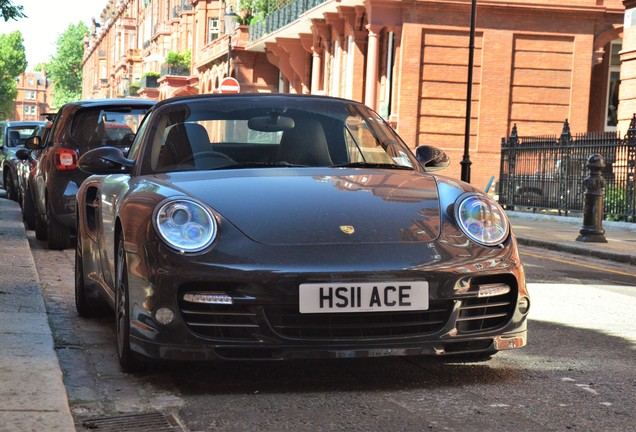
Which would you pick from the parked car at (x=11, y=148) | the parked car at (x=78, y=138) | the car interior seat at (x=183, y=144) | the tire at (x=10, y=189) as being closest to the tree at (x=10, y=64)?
the parked car at (x=11, y=148)

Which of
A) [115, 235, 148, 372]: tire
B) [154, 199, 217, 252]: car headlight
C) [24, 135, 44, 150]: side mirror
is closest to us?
[154, 199, 217, 252]: car headlight

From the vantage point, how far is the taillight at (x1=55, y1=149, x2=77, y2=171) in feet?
38.2

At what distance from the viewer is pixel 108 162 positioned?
6129 millimetres

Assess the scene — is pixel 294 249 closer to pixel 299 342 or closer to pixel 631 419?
pixel 299 342

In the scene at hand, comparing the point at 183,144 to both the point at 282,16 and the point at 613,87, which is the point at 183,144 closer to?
the point at 613,87

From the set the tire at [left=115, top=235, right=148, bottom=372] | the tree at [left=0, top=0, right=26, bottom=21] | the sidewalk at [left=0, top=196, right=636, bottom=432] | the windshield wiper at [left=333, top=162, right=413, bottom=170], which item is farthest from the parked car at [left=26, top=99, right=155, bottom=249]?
the tree at [left=0, top=0, right=26, bottom=21]

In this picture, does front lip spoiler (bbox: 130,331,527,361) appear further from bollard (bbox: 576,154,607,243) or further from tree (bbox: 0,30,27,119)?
tree (bbox: 0,30,27,119)

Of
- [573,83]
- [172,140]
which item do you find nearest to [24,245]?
[172,140]

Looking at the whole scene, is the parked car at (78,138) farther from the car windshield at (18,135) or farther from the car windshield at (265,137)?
the car windshield at (18,135)

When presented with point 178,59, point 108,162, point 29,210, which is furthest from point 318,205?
point 178,59

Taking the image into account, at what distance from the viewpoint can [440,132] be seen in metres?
33.5

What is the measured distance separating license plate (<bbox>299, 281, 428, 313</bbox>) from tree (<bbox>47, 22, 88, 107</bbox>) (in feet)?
546

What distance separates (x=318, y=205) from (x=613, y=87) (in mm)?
33875

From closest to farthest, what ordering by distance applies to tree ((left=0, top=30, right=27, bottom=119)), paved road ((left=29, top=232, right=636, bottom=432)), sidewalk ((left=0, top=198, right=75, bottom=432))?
sidewalk ((left=0, top=198, right=75, bottom=432)), paved road ((left=29, top=232, right=636, bottom=432)), tree ((left=0, top=30, right=27, bottom=119))
